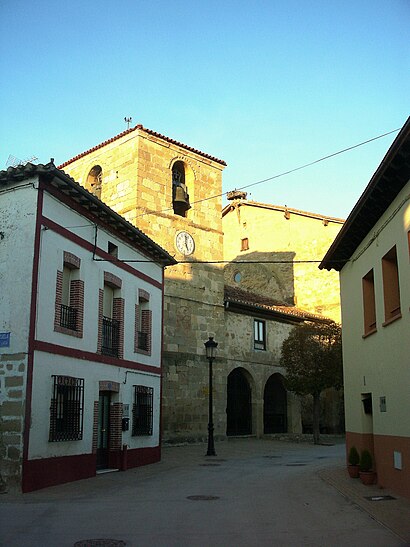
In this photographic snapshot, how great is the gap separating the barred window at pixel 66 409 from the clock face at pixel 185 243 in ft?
41.2

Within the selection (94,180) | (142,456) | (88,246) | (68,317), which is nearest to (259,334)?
(94,180)

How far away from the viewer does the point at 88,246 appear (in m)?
15.5

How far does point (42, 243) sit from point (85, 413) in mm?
4257

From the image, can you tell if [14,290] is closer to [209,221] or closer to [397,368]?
[397,368]

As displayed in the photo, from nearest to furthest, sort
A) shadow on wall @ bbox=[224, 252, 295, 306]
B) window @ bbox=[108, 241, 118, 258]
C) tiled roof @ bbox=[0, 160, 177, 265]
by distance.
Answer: tiled roof @ bbox=[0, 160, 177, 265], window @ bbox=[108, 241, 118, 258], shadow on wall @ bbox=[224, 252, 295, 306]

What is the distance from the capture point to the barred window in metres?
13.4

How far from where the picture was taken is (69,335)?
14.3m

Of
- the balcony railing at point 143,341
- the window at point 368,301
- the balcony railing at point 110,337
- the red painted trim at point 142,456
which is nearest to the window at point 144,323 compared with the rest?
the balcony railing at point 143,341

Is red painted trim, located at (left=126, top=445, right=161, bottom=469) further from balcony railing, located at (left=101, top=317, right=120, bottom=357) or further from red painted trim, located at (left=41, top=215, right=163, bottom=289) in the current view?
red painted trim, located at (left=41, top=215, right=163, bottom=289)

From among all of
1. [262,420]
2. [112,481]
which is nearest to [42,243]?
[112,481]

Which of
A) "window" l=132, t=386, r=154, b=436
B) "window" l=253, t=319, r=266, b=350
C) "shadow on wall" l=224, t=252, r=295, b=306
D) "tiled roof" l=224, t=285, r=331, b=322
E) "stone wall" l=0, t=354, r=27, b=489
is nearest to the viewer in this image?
"stone wall" l=0, t=354, r=27, b=489

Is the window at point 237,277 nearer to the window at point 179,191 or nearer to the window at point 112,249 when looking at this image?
the window at point 179,191

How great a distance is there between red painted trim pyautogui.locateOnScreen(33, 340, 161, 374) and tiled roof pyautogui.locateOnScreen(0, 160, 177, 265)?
347cm

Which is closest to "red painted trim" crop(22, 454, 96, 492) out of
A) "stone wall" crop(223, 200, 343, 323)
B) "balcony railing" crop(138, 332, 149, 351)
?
"balcony railing" crop(138, 332, 149, 351)
